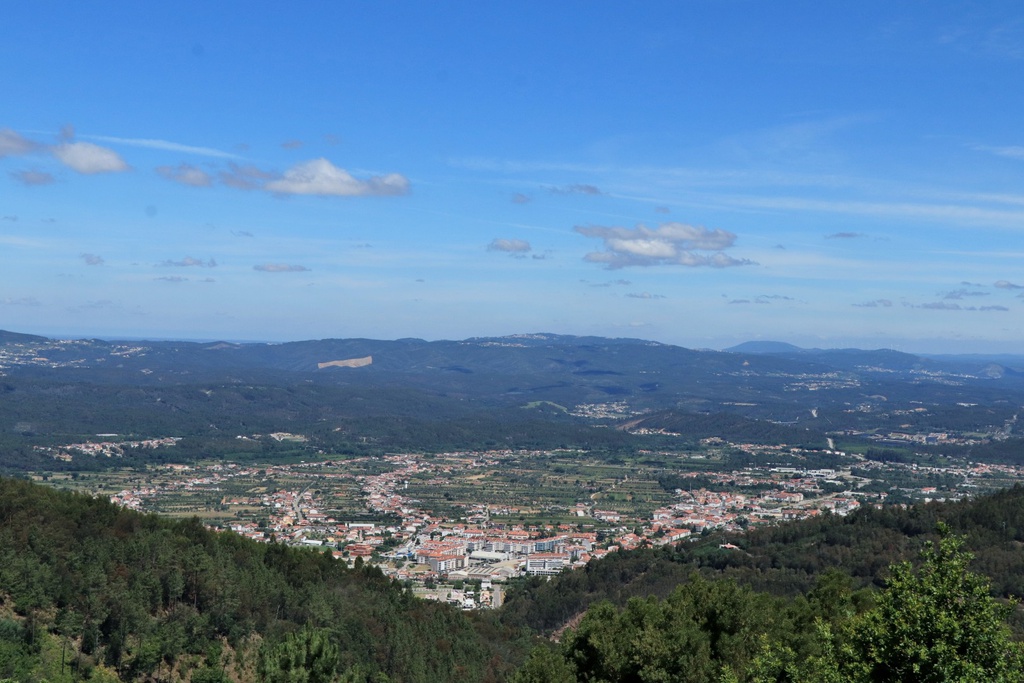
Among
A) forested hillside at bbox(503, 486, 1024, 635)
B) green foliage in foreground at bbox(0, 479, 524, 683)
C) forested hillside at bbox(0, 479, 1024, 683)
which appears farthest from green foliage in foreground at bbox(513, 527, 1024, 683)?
forested hillside at bbox(503, 486, 1024, 635)

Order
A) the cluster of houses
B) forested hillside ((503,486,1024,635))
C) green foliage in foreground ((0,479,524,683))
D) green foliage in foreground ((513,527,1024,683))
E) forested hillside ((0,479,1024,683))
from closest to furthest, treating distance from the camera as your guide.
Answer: green foliage in foreground ((513,527,1024,683))
forested hillside ((0,479,1024,683))
green foliage in foreground ((0,479,524,683))
forested hillside ((503,486,1024,635))
the cluster of houses

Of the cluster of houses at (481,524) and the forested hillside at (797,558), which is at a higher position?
the forested hillside at (797,558)

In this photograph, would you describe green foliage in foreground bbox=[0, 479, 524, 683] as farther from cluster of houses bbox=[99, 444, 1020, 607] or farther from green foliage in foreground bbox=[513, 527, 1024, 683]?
cluster of houses bbox=[99, 444, 1020, 607]

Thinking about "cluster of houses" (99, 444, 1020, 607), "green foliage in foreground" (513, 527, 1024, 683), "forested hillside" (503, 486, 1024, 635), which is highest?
"green foliage in foreground" (513, 527, 1024, 683)

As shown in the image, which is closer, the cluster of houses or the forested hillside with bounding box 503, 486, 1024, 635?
the forested hillside with bounding box 503, 486, 1024, 635

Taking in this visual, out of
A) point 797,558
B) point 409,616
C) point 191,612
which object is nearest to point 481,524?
point 797,558

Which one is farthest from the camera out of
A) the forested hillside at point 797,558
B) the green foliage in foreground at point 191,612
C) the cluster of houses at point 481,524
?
the cluster of houses at point 481,524

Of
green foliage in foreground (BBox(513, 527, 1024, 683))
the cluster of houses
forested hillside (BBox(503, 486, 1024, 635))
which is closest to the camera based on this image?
green foliage in foreground (BBox(513, 527, 1024, 683))

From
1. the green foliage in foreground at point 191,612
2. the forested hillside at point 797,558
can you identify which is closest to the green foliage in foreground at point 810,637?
the green foliage in foreground at point 191,612

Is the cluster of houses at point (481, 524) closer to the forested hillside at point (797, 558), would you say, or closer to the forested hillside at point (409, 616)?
the forested hillside at point (797, 558)
